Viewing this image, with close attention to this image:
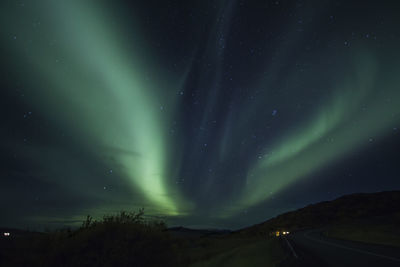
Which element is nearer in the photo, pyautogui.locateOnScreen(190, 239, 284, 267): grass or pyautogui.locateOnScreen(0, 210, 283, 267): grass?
pyautogui.locateOnScreen(0, 210, 283, 267): grass

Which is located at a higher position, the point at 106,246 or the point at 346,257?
the point at 106,246

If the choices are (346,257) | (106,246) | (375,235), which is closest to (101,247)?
(106,246)

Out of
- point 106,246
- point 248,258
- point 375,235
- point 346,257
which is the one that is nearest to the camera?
point 106,246

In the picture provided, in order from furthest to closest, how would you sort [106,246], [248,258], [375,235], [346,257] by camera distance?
[375,235] → [248,258] → [346,257] → [106,246]

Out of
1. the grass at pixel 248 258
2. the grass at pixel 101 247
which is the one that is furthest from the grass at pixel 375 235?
the grass at pixel 101 247

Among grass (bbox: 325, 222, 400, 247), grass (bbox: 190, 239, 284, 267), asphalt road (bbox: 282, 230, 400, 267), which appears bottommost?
asphalt road (bbox: 282, 230, 400, 267)

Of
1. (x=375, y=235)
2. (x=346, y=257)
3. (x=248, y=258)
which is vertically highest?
(x=375, y=235)

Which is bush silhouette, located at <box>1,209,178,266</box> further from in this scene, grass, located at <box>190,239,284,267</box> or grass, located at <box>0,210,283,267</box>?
grass, located at <box>190,239,284,267</box>

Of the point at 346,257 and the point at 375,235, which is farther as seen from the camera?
the point at 375,235

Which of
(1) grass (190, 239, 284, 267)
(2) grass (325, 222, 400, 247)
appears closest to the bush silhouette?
(1) grass (190, 239, 284, 267)

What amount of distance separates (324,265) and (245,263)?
3.36 meters

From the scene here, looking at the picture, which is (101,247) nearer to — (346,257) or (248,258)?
(248,258)

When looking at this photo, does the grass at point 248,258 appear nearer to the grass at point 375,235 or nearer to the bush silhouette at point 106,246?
the bush silhouette at point 106,246

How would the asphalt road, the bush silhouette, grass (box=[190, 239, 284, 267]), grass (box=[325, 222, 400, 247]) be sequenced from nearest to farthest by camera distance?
the bush silhouette, the asphalt road, grass (box=[190, 239, 284, 267]), grass (box=[325, 222, 400, 247])
